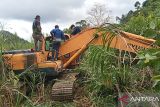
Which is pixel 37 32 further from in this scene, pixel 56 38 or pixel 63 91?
pixel 63 91

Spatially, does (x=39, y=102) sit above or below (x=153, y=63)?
below

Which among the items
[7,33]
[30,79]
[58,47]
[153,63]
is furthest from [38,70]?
[153,63]

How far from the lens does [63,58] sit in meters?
10.4

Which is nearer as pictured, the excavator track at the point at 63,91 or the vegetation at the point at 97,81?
the vegetation at the point at 97,81

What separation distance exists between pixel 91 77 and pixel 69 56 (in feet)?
8.15

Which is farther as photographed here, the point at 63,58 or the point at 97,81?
the point at 63,58

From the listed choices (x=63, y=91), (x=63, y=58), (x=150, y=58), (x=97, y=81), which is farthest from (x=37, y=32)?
(x=150, y=58)

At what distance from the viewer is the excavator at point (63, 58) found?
8758mm

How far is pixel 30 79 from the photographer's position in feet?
28.2

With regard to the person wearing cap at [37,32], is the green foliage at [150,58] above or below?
below

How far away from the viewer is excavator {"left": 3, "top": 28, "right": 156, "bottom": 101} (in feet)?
28.7

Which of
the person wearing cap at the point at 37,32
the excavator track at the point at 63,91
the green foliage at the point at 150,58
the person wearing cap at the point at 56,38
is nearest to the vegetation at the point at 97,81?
the excavator track at the point at 63,91

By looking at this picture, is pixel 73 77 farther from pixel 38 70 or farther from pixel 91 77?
pixel 91 77

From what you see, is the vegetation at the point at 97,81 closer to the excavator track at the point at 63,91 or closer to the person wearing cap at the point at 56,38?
the excavator track at the point at 63,91
